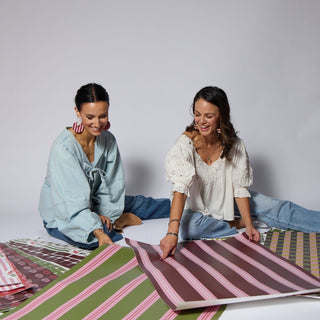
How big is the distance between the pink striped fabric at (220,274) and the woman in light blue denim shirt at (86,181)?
1.39 ft

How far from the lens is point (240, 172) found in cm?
343

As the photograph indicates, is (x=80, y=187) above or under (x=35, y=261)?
above

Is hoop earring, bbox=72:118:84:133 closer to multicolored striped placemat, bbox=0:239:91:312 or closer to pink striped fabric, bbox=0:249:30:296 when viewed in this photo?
multicolored striped placemat, bbox=0:239:91:312

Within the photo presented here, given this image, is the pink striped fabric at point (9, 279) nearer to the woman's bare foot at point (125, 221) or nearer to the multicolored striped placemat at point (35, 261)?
the multicolored striped placemat at point (35, 261)

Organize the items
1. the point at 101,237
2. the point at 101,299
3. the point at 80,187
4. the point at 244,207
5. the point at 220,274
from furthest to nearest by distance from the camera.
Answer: the point at 244,207, the point at 80,187, the point at 101,237, the point at 220,274, the point at 101,299

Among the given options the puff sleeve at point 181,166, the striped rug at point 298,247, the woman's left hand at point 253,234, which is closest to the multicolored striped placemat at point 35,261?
the puff sleeve at point 181,166

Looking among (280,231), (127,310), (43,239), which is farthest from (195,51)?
(127,310)

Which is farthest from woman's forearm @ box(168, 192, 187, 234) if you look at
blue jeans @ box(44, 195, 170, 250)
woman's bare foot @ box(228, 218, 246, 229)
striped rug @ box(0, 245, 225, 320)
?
blue jeans @ box(44, 195, 170, 250)

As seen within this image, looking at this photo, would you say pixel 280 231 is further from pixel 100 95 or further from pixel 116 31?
pixel 116 31

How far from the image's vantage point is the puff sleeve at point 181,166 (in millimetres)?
3006

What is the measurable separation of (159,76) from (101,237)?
201 centimetres

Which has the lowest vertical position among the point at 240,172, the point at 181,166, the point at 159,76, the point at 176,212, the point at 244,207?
the point at 244,207

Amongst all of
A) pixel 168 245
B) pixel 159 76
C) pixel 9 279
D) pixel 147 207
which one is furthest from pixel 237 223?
pixel 9 279

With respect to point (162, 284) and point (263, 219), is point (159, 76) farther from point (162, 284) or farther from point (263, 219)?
point (162, 284)
